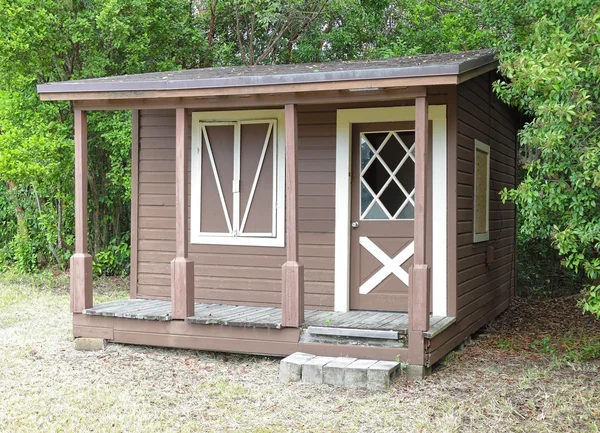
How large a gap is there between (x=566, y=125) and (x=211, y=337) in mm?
3619

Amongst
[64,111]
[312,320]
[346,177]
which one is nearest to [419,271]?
[312,320]

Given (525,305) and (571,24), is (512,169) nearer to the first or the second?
(525,305)

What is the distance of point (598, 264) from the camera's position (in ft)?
16.7

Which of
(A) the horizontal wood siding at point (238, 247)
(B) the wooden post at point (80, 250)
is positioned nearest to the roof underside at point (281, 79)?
(B) the wooden post at point (80, 250)

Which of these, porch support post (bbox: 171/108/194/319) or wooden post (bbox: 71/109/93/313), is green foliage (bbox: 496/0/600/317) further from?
wooden post (bbox: 71/109/93/313)

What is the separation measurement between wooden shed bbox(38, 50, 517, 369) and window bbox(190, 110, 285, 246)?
0.05ft

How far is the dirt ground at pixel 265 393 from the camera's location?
15.0 feet

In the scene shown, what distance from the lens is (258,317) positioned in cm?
654

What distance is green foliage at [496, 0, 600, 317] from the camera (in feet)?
16.0

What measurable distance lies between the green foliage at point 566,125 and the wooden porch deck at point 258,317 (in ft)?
4.42

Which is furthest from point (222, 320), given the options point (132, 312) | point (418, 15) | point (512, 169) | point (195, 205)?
point (418, 15)

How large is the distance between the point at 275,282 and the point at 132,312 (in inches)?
60.4

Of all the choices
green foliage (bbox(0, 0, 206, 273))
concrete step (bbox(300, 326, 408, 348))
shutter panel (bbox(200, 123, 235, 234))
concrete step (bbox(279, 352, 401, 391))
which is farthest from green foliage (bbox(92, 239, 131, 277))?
concrete step (bbox(279, 352, 401, 391))

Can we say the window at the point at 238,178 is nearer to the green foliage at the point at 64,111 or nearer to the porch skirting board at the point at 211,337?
the porch skirting board at the point at 211,337
